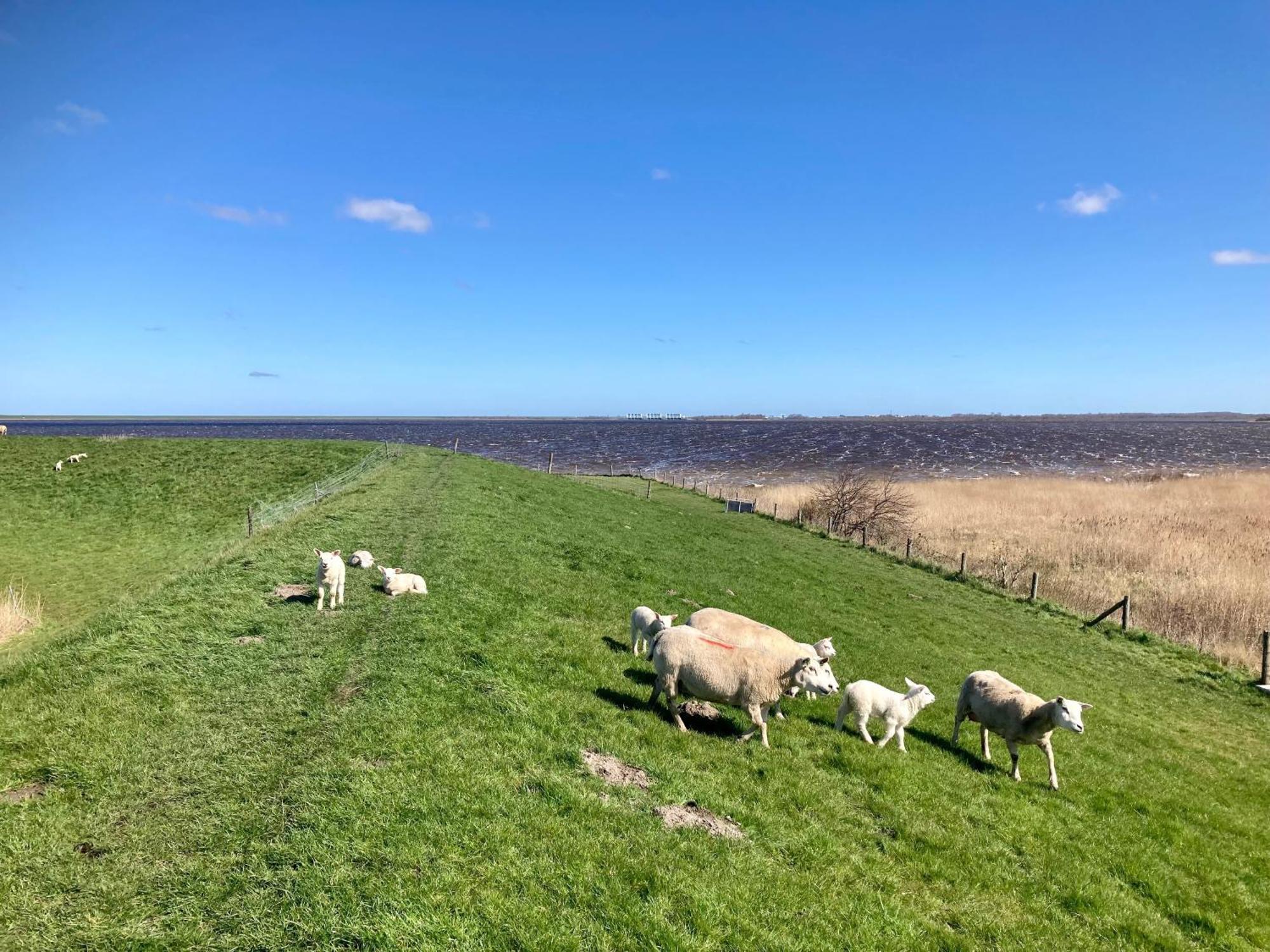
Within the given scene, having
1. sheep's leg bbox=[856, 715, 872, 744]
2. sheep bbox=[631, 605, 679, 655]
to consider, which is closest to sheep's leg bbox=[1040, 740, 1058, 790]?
sheep's leg bbox=[856, 715, 872, 744]

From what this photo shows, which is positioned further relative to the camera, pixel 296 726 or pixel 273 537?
pixel 273 537

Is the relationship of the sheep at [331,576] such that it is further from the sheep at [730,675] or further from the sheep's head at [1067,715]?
the sheep's head at [1067,715]

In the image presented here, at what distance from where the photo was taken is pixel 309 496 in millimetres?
32406

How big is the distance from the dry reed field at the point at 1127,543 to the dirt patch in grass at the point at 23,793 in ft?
123

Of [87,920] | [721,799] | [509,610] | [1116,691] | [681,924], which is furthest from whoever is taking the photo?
[1116,691]

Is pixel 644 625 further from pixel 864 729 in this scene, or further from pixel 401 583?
pixel 401 583

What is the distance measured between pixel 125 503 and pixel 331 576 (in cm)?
2952

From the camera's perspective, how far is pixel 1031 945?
771 centimetres

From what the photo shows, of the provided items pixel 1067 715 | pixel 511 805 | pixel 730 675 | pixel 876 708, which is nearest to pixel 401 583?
pixel 511 805

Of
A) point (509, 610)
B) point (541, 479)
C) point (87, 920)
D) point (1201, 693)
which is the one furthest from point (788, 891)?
point (541, 479)

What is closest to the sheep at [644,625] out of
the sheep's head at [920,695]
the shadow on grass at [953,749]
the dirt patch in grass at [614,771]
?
the dirt patch in grass at [614,771]

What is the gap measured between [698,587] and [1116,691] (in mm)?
14839

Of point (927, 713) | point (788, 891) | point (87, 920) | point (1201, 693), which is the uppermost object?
point (87, 920)

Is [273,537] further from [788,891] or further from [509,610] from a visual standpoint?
[788,891]
